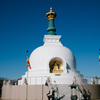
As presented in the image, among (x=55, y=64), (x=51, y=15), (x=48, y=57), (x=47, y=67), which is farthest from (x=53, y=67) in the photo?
(x=51, y=15)

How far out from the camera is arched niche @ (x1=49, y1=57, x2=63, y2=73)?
2594 centimetres

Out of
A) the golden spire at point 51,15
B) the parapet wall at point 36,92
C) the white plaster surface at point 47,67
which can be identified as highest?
the golden spire at point 51,15

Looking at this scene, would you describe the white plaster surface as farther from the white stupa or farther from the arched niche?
the arched niche

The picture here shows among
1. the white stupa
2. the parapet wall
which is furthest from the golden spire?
the parapet wall

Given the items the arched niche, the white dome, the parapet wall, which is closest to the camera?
the parapet wall

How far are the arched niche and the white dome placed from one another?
0.82 meters

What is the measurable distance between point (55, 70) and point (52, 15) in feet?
52.5

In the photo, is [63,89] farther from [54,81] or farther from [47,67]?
[47,67]

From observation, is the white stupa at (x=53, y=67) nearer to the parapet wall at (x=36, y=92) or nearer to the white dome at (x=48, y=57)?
the white dome at (x=48, y=57)

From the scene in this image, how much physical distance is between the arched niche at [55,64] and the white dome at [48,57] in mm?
816

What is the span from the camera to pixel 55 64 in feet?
86.5

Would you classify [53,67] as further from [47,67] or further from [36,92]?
[36,92]

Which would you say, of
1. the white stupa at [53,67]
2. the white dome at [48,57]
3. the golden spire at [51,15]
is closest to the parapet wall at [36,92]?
the white stupa at [53,67]

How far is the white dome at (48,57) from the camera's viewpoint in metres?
25.6
